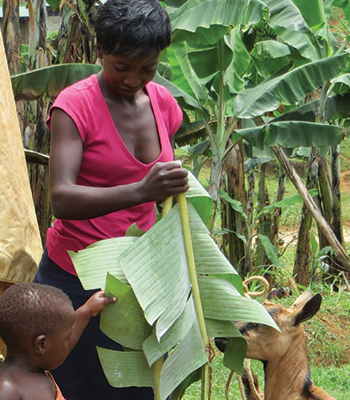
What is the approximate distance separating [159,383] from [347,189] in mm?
15785

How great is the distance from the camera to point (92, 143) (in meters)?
1.87

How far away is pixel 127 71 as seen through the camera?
1.80 meters

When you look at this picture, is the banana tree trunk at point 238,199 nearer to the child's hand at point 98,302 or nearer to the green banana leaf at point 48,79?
the green banana leaf at point 48,79

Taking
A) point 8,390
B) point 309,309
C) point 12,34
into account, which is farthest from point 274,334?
point 12,34

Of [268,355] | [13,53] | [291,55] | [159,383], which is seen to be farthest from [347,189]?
[159,383]

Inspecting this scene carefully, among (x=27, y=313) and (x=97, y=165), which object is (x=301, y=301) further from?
(x=27, y=313)

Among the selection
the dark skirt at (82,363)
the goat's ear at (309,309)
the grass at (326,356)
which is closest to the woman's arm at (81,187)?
the dark skirt at (82,363)

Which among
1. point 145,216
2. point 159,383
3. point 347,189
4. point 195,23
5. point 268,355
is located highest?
point 195,23

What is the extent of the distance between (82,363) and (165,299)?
59cm

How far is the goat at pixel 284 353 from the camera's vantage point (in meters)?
2.57

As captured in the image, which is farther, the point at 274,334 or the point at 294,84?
the point at 294,84

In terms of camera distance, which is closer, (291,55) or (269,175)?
(291,55)

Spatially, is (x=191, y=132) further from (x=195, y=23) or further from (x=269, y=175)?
(x=269, y=175)

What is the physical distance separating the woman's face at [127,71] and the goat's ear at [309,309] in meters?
1.23
